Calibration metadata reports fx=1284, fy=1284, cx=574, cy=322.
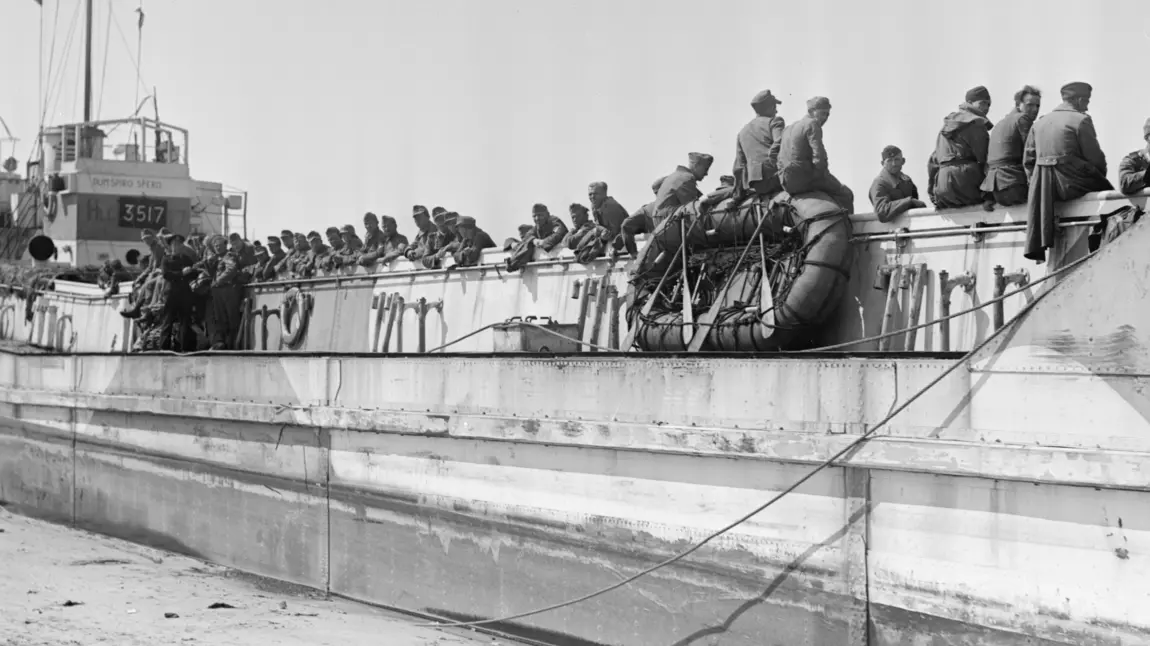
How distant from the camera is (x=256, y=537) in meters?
14.1

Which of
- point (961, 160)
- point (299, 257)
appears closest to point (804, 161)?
point (961, 160)

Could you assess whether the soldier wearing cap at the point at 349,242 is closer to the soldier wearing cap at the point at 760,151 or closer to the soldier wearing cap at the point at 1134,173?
the soldier wearing cap at the point at 760,151

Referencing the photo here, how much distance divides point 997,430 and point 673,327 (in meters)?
4.31

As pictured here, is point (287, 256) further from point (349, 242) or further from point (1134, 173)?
point (1134, 173)

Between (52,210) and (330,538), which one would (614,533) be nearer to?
(330,538)

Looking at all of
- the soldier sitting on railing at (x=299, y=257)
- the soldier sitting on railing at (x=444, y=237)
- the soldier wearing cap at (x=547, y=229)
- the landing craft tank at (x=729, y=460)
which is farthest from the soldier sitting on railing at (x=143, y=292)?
the soldier wearing cap at (x=547, y=229)

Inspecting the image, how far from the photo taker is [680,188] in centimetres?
1236

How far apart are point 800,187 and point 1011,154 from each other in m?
1.75

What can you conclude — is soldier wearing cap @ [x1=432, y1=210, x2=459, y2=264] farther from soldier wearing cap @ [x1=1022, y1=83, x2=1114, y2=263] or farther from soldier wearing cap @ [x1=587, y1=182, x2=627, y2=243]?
soldier wearing cap @ [x1=1022, y1=83, x2=1114, y2=263]

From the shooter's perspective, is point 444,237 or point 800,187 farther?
point 444,237

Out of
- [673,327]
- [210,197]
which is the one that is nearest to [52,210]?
[210,197]

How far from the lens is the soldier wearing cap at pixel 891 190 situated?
10680 mm

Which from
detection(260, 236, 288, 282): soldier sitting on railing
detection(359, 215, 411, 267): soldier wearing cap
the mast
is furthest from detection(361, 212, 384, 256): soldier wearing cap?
the mast

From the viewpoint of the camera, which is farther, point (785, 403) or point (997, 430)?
point (785, 403)
